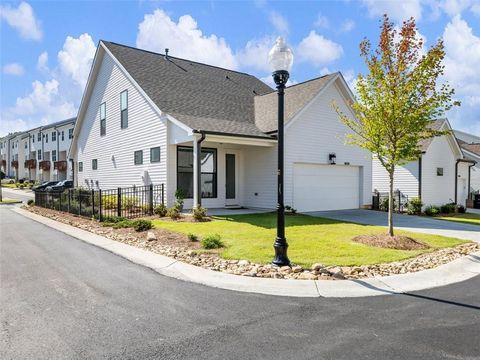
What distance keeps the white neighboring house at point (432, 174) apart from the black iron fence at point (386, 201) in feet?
1.39

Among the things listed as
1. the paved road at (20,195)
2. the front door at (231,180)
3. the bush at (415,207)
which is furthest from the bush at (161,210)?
the paved road at (20,195)

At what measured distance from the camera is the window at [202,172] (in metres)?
15.7

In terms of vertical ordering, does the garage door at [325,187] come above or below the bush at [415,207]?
above

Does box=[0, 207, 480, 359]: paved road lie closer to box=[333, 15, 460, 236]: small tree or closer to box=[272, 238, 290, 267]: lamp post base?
box=[272, 238, 290, 267]: lamp post base

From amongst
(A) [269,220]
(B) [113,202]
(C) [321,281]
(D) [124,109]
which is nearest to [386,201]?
(A) [269,220]

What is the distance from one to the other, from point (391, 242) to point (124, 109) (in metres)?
15.2

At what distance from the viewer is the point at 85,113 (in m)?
24.0

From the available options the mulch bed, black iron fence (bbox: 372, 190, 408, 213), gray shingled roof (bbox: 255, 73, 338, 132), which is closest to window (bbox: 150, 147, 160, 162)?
gray shingled roof (bbox: 255, 73, 338, 132)

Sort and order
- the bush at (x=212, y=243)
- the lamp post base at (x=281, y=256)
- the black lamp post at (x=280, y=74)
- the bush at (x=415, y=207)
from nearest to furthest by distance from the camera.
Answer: the lamp post base at (x=281, y=256), the black lamp post at (x=280, y=74), the bush at (x=212, y=243), the bush at (x=415, y=207)

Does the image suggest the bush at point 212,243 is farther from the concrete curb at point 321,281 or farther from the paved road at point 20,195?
the paved road at point 20,195

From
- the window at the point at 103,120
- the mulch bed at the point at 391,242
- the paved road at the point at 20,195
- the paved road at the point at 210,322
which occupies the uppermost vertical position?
the window at the point at 103,120

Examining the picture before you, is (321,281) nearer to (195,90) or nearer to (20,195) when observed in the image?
(195,90)

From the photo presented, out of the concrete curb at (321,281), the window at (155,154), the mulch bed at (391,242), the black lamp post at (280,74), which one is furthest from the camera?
the window at (155,154)

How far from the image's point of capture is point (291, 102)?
56.5 ft
